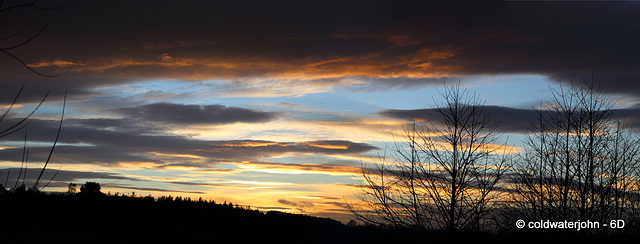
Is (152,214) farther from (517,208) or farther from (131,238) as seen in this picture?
(517,208)

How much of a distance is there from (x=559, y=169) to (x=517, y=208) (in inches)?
94.8

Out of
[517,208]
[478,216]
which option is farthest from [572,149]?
[478,216]

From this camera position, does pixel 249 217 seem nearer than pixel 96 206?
No

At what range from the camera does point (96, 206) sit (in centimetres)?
2158

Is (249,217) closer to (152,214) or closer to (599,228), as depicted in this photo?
(152,214)

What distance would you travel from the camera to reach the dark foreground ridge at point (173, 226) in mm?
14680

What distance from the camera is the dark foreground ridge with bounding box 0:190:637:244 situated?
1468cm

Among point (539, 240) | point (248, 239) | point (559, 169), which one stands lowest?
point (248, 239)

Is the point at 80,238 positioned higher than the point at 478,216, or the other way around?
the point at 478,216

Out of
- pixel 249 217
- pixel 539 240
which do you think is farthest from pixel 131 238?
pixel 539 240

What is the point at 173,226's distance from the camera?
22.7 m

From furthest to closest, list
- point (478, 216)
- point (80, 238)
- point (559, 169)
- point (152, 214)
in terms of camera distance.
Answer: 1. point (152, 214)
2. point (559, 169)
3. point (80, 238)
4. point (478, 216)

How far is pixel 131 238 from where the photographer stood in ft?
61.0

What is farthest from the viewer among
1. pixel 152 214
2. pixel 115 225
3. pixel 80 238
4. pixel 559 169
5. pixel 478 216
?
pixel 152 214
